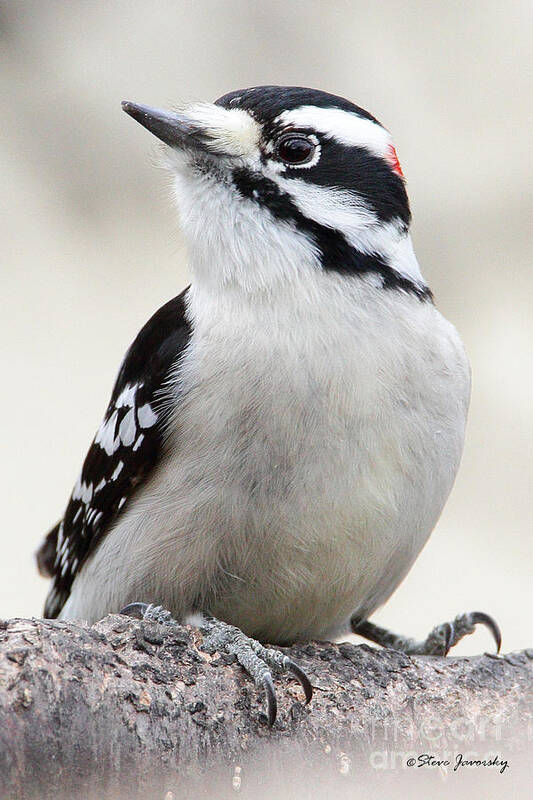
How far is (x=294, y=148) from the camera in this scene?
354 cm

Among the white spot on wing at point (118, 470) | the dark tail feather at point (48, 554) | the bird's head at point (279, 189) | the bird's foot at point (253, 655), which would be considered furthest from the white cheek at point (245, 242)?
the dark tail feather at point (48, 554)

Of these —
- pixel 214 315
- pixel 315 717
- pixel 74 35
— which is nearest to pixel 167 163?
pixel 214 315

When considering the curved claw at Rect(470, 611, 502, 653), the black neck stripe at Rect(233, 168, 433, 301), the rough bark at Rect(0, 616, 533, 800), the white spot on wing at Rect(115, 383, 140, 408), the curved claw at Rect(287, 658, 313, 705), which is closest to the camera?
the rough bark at Rect(0, 616, 533, 800)

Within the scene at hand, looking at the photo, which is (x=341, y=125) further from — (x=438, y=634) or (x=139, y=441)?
(x=438, y=634)

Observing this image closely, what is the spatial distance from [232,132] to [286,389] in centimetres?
87

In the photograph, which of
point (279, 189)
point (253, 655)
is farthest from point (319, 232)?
point (253, 655)

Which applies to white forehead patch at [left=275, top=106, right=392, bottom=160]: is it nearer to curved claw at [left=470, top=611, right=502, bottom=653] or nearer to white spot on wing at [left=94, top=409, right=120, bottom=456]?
white spot on wing at [left=94, top=409, right=120, bottom=456]

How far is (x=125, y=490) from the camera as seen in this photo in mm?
3834

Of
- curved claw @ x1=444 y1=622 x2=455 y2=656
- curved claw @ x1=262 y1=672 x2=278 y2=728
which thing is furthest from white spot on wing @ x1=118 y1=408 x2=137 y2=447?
curved claw @ x1=444 y1=622 x2=455 y2=656

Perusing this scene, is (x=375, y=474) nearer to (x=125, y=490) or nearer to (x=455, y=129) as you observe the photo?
(x=125, y=490)

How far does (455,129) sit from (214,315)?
355 cm

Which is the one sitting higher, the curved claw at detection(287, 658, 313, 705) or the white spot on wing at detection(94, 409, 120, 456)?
the white spot on wing at detection(94, 409, 120, 456)

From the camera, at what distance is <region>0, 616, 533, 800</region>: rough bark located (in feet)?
7.86

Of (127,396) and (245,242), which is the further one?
(127,396)
